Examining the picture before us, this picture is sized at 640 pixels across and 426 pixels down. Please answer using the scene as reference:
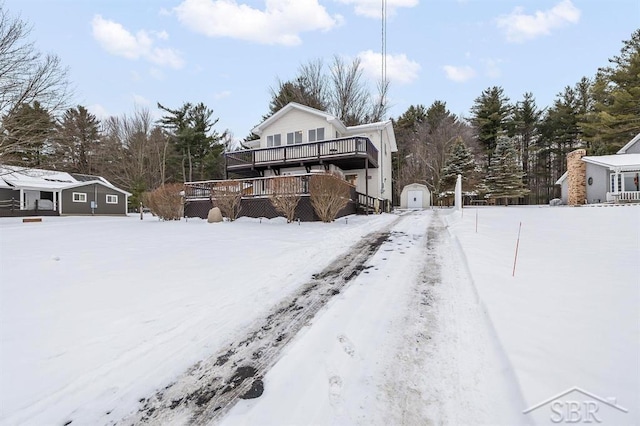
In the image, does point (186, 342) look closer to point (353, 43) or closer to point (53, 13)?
point (53, 13)

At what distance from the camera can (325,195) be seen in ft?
37.4

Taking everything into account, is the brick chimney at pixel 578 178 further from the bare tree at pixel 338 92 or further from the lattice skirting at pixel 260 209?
the lattice skirting at pixel 260 209

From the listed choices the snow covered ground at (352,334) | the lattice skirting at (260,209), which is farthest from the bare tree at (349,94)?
the snow covered ground at (352,334)

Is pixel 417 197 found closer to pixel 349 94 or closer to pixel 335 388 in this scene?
pixel 349 94

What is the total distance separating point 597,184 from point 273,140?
2337 cm

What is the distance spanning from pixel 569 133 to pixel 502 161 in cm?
891

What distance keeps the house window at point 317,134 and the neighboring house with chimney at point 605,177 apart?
18645mm

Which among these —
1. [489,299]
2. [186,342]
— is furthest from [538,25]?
[186,342]

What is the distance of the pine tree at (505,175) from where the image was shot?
99.2 feet

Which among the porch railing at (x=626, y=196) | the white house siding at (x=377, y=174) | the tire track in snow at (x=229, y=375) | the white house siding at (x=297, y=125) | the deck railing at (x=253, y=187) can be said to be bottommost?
the tire track in snow at (x=229, y=375)

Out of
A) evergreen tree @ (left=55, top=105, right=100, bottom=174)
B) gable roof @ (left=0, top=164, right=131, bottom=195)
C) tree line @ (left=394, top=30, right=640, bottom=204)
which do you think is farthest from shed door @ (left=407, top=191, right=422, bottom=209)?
evergreen tree @ (left=55, top=105, right=100, bottom=174)

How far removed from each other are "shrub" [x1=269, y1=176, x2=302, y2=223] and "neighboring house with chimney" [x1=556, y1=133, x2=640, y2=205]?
2051cm

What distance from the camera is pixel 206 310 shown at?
3.53 m

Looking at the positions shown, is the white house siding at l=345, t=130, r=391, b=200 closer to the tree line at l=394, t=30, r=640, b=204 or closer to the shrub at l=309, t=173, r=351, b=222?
the shrub at l=309, t=173, r=351, b=222
